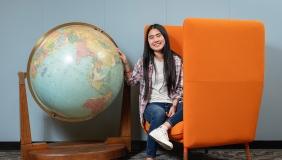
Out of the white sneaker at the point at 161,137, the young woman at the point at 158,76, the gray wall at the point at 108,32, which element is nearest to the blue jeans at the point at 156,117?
the young woman at the point at 158,76

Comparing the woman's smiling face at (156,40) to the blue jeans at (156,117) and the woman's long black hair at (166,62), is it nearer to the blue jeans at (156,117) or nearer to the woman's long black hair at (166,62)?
the woman's long black hair at (166,62)

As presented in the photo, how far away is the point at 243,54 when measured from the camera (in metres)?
2.16

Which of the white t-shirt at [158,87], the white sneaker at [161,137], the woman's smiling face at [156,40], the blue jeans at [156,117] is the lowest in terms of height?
the white sneaker at [161,137]

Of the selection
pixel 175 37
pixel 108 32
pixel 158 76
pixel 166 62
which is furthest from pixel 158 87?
pixel 108 32

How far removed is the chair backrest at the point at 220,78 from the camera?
6.79ft

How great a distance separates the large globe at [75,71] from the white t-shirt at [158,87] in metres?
0.36

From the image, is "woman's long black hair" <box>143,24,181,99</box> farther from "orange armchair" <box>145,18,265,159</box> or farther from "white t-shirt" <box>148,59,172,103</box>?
"orange armchair" <box>145,18,265,159</box>

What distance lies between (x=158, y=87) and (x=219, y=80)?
2.14 feet

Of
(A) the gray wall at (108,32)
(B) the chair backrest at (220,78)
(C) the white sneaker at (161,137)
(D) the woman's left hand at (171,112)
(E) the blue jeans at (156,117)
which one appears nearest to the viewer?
(B) the chair backrest at (220,78)

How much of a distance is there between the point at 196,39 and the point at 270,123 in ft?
5.35

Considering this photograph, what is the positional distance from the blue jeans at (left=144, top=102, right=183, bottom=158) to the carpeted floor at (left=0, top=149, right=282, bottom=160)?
1.35 feet

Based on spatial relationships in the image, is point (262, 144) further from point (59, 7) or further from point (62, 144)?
point (59, 7)

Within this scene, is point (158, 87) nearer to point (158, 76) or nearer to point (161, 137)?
point (158, 76)

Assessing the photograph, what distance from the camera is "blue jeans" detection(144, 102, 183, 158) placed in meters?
2.31
